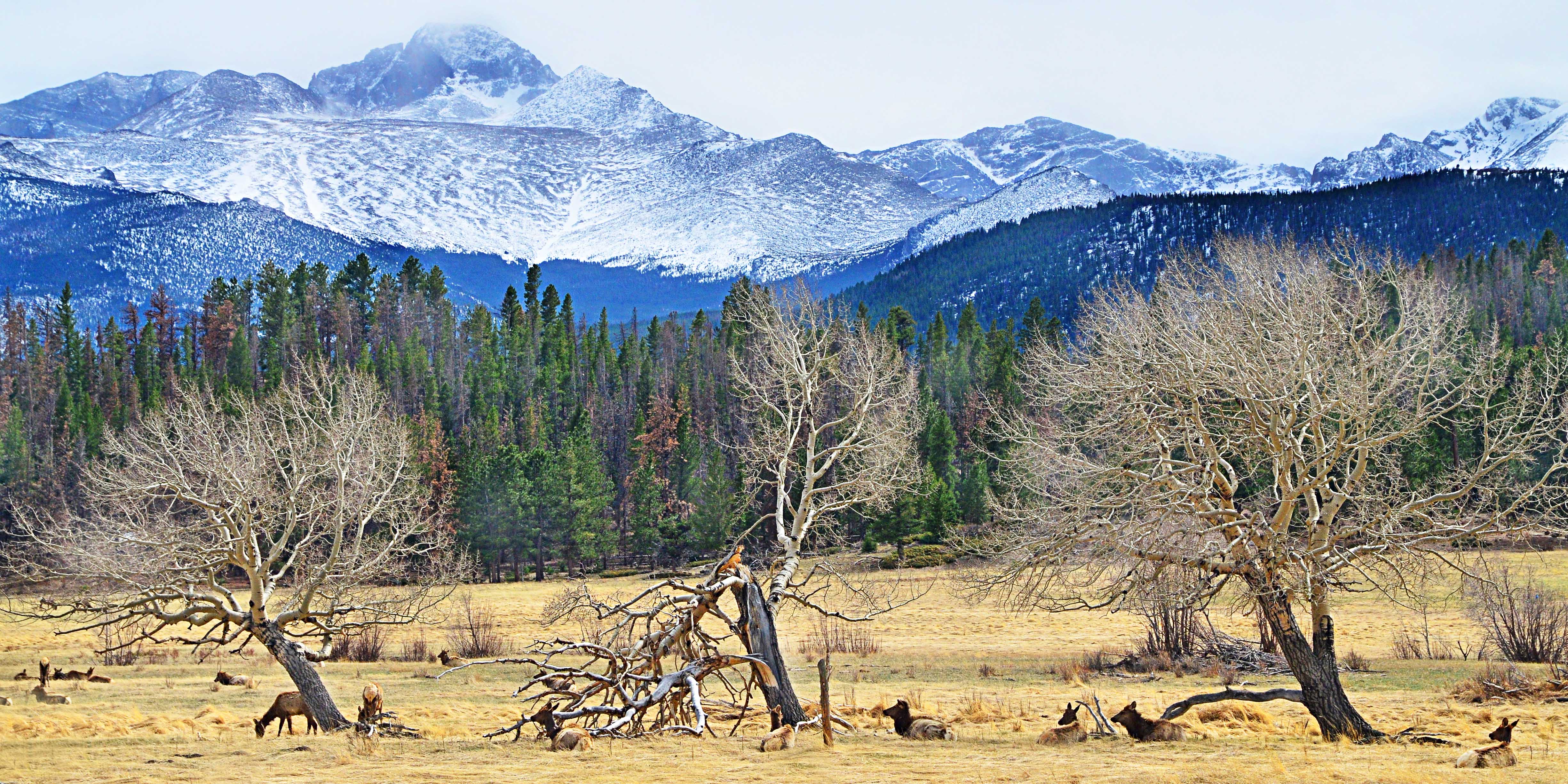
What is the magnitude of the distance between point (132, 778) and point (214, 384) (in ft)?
275

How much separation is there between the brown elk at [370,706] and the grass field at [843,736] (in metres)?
0.47

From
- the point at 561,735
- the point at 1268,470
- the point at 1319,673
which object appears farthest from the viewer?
the point at 1268,470

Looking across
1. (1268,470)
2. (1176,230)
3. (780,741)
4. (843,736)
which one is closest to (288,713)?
(780,741)

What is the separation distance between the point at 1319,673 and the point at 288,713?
16.2 meters

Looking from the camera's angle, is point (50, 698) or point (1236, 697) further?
point (50, 698)

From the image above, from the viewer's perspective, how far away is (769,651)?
1716cm

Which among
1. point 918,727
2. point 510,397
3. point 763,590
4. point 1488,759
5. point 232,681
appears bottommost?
point 232,681

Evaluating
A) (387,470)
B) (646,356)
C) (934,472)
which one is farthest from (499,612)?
(646,356)

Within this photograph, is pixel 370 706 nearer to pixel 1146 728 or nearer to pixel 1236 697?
pixel 1146 728

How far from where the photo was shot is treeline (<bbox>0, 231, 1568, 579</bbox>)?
71250 mm

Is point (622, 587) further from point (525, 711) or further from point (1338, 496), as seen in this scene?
point (1338, 496)

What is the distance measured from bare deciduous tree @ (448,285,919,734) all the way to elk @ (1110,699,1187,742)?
3.92 metres

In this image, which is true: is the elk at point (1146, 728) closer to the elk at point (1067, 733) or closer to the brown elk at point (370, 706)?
the elk at point (1067, 733)

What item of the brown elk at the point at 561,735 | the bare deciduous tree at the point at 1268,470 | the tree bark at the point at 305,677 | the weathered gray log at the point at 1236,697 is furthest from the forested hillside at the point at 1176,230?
the brown elk at the point at 561,735
